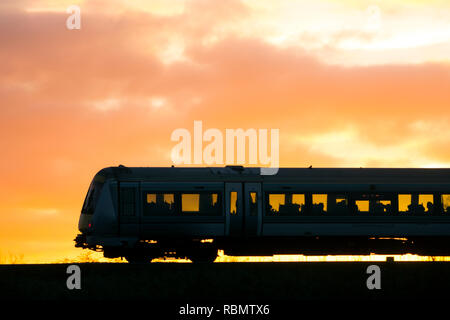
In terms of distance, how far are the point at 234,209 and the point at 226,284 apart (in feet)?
27.7

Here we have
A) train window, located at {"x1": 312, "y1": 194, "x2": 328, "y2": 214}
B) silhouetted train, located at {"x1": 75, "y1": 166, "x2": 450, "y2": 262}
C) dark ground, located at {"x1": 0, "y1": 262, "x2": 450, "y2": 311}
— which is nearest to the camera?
dark ground, located at {"x1": 0, "y1": 262, "x2": 450, "y2": 311}

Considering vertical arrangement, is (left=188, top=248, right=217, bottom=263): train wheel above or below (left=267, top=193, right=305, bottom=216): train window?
below

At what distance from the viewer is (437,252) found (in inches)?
1065

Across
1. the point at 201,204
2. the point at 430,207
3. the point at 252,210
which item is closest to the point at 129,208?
the point at 201,204

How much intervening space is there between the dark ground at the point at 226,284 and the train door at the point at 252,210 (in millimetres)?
5514

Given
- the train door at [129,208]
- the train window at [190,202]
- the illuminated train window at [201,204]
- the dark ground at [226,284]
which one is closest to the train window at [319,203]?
the illuminated train window at [201,204]

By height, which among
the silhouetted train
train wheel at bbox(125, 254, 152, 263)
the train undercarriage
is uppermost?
the silhouetted train

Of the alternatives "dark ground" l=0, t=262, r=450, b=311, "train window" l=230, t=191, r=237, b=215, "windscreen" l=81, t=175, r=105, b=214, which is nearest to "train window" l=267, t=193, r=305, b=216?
"train window" l=230, t=191, r=237, b=215

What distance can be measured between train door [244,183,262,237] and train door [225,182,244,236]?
20 centimetres

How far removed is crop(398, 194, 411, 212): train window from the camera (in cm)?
2659

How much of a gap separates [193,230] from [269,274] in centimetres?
745

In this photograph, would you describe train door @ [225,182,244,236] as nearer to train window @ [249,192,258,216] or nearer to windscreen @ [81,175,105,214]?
train window @ [249,192,258,216]
